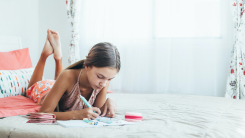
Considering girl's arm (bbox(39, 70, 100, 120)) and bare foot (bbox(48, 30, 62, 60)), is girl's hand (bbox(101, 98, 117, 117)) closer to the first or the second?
girl's arm (bbox(39, 70, 100, 120))

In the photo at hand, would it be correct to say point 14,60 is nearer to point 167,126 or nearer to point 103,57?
point 103,57

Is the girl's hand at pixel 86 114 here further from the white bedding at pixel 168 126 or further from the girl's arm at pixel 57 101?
the white bedding at pixel 168 126

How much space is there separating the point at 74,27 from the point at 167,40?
1324mm

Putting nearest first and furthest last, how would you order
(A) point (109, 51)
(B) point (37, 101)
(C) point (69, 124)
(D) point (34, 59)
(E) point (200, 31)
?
(C) point (69, 124) → (A) point (109, 51) → (B) point (37, 101) → (E) point (200, 31) → (D) point (34, 59)

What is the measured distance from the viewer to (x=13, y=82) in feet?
6.76

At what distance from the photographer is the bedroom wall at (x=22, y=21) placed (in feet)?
10.0

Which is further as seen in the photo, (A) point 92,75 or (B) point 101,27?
(B) point 101,27

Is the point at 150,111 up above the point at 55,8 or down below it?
below

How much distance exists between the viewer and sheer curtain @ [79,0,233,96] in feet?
10.4

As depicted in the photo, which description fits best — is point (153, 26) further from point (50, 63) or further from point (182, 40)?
point (50, 63)

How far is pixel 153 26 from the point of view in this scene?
3.44 m

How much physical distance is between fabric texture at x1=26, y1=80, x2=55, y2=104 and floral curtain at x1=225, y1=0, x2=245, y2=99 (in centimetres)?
204

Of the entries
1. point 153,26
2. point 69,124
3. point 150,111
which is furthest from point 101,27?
point 69,124

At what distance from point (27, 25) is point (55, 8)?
0.54 meters
